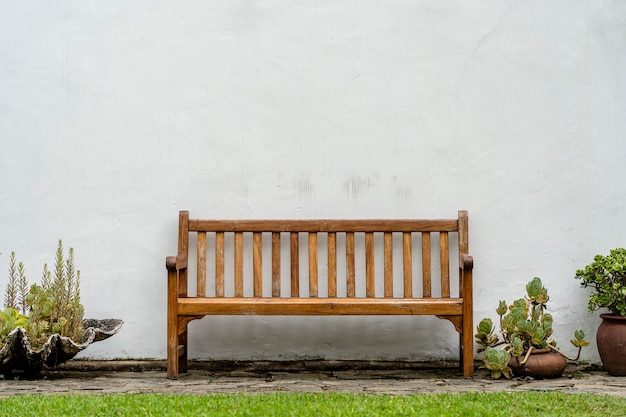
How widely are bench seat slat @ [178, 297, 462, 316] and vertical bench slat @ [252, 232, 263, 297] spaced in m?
0.40

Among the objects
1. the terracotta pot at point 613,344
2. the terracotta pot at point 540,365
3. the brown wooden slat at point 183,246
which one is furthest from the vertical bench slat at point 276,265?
the terracotta pot at point 613,344

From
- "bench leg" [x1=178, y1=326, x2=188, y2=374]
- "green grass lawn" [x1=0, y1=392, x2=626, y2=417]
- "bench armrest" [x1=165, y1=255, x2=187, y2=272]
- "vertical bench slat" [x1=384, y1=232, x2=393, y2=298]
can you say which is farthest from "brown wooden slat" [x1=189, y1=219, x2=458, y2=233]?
"green grass lawn" [x1=0, y1=392, x2=626, y2=417]

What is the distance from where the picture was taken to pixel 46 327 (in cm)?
423

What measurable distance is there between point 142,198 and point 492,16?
268 centimetres

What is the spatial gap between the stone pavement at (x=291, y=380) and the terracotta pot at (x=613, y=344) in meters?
0.08

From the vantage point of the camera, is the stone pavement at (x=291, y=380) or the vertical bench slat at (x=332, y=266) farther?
the vertical bench slat at (x=332, y=266)

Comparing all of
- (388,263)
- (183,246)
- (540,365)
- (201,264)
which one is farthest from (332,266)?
(540,365)

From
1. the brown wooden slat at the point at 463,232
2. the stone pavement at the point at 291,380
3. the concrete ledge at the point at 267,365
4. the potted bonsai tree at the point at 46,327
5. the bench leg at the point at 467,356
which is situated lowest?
the stone pavement at the point at 291,380

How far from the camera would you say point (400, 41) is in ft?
16.1

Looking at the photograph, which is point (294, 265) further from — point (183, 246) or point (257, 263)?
point (183, 246)

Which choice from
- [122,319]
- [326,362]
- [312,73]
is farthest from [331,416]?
[312,73]

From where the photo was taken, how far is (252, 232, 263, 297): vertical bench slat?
4691mm

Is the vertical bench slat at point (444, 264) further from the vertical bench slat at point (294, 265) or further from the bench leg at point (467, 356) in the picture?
the vertical bench slat at point (294, 265)

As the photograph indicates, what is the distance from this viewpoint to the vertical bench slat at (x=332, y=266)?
466cm
